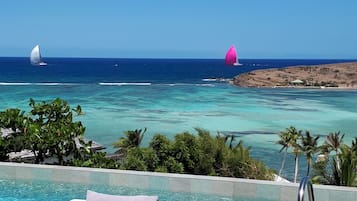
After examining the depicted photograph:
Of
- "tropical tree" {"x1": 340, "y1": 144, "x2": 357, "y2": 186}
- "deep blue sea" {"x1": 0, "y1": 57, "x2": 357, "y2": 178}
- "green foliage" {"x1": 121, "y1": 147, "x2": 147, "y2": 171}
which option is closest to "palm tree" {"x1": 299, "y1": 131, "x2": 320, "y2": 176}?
"deep blue sea" {"x1": 0, "y1": 57, "x2": 357, "y2": 178}

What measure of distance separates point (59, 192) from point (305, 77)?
78.2 meters

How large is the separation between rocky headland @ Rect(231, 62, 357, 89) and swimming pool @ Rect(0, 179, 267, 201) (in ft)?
229

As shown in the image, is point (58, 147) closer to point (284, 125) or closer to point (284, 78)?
point (284, 125)

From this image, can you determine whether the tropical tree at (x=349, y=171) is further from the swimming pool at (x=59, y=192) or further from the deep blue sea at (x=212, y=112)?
the deep blue sea at (x=212, y=112)

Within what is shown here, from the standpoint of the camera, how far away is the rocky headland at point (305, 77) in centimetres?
7700

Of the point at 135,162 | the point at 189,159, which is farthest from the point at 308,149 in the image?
the point at 135,162

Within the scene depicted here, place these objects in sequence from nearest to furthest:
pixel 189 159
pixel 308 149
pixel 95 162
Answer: pixel 95 162
pixel 189 159
pixel 308 149

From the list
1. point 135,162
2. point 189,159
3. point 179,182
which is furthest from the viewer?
point 189,159

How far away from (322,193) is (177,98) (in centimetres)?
4914

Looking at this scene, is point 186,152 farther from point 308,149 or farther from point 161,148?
point 308,149

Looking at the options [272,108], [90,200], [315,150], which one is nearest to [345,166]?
[90,200]

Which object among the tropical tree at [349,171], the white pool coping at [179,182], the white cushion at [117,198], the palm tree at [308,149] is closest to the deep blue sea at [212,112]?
the palm tree at [308,149]

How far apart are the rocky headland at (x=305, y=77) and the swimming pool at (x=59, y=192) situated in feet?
229

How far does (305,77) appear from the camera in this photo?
268 feet
